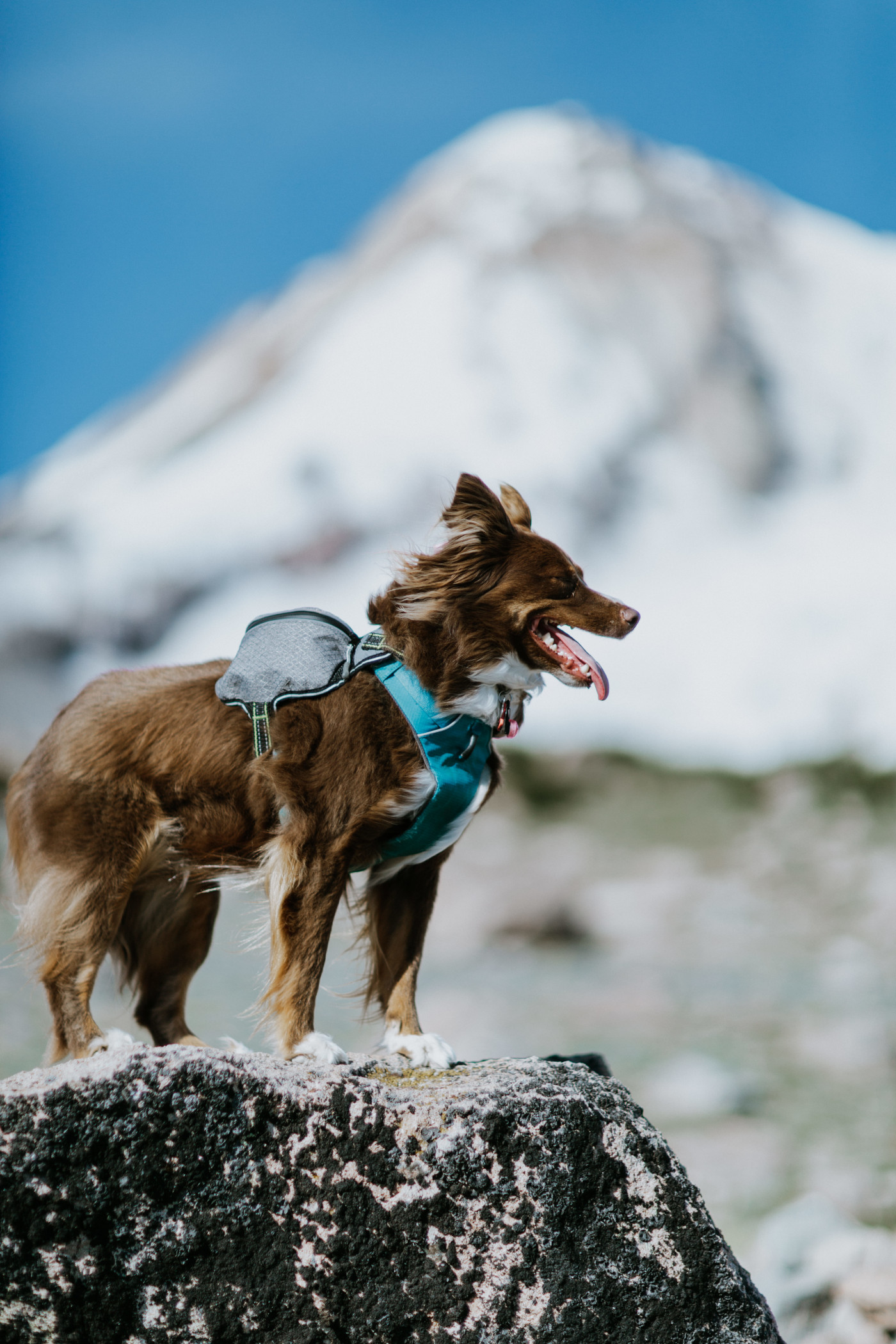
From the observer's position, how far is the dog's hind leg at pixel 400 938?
4.66 m

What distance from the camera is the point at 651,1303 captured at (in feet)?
12.7

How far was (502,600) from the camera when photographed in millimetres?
4445

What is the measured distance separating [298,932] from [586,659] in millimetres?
1456

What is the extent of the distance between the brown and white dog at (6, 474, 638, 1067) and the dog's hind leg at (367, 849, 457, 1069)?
23mm

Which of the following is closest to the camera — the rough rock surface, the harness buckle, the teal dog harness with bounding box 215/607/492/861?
the rough rock surface

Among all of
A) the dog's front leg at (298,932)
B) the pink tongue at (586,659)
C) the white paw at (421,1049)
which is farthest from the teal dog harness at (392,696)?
the white paw at (421,1049)

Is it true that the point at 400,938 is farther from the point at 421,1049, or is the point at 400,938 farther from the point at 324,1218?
the point at 324,1218

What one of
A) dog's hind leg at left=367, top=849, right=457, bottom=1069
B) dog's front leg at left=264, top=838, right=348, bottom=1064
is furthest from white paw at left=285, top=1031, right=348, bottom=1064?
dog's hind leg at left=367, top=849, right=457, bottom=1069

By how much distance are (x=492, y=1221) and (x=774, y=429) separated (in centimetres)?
3811

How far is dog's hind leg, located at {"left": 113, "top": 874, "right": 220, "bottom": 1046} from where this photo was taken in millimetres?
4832

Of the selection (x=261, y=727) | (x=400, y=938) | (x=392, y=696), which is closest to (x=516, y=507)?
(x=392, y=696)

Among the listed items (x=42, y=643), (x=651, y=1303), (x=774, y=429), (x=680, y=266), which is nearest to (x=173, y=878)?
(x=651, y=1303)

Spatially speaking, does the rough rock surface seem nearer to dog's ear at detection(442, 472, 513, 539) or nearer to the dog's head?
the dog's head

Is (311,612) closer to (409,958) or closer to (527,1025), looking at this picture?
(409,958)
